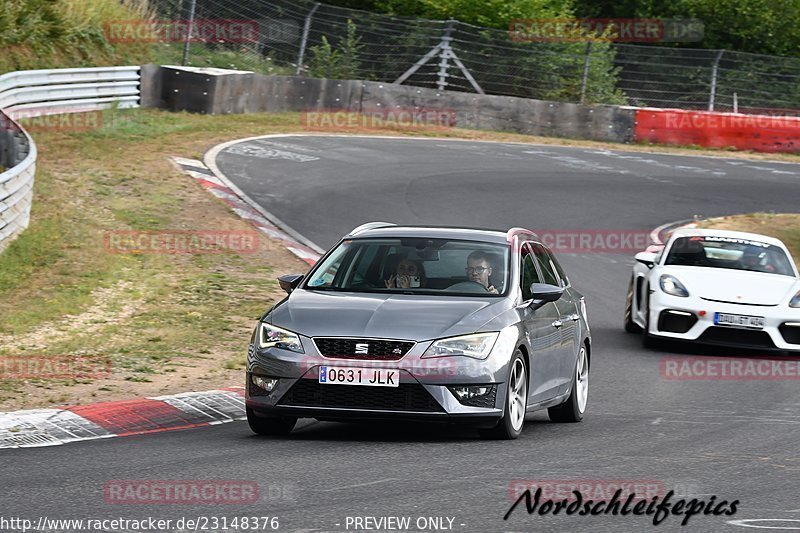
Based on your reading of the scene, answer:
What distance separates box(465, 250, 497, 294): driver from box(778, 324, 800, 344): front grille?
20.3 ft

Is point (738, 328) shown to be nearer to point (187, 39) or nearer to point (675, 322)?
point (675, 322)

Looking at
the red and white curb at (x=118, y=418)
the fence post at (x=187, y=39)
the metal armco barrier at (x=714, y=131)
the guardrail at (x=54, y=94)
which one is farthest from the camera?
the metal armco barrier at (x=714, y=131)

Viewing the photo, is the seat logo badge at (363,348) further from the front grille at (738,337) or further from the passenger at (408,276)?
the front grille at (738,337)

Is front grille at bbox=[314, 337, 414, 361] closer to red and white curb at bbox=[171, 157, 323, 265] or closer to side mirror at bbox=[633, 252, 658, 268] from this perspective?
side mirror at bbox=[633, 252, 658, 268]

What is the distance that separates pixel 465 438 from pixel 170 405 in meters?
2.32

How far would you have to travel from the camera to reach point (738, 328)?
14.7 meters

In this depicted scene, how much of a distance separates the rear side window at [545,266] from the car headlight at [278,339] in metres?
2.47

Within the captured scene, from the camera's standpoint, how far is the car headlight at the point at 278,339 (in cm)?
858

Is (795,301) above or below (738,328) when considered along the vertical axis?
above

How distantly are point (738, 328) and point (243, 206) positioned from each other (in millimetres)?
8869

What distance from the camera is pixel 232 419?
9961mm

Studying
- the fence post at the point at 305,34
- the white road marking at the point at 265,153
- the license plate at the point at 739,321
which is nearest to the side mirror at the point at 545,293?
the license plate at the point at 739,321

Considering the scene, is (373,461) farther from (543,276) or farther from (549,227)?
(549,227)

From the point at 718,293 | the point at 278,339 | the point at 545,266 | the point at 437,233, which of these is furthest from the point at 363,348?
the point at 718,293
